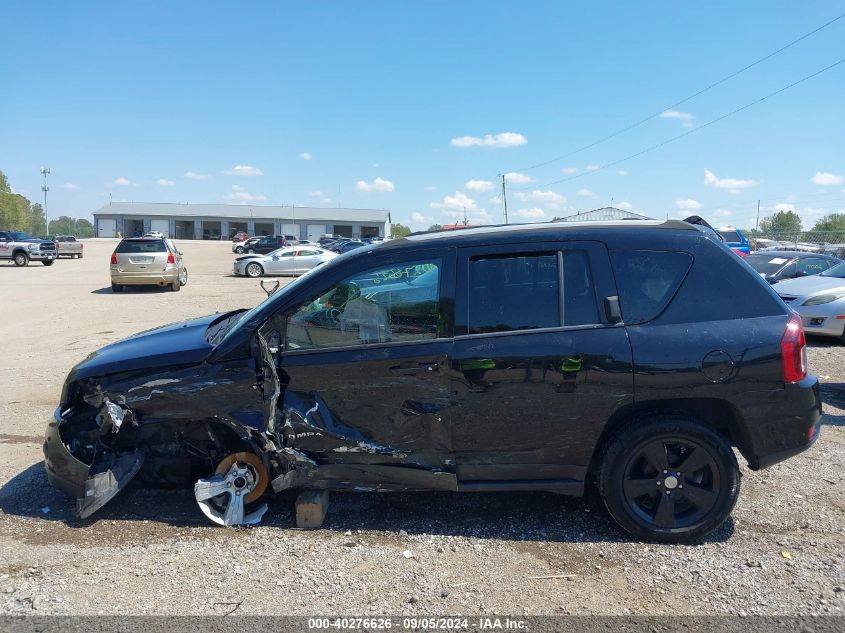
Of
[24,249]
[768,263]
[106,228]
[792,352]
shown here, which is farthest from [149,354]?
[106,228]

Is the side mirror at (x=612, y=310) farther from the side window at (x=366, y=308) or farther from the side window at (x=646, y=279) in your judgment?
the side window at (x=366, y=308)

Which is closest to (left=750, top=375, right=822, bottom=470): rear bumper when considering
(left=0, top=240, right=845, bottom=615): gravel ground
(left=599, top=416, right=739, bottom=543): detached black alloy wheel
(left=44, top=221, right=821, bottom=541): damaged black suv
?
(left=44, top=221, right=821, bottom=541): damaged black suv

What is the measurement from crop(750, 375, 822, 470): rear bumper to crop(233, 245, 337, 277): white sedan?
84.8ft

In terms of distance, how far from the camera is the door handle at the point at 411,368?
3619 mm

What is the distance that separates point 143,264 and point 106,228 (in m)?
94.2

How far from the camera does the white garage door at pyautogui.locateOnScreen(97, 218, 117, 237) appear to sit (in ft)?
331

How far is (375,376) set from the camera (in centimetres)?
367

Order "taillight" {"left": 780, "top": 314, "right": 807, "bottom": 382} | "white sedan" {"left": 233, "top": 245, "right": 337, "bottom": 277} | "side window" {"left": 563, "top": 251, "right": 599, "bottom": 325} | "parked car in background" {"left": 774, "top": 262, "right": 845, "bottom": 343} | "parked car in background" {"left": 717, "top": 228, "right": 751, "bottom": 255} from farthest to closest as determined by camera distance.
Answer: "white sedan" {"left": 233, "top": 245, "right": 337, "bottom": 277} < "parked car in background" {"left": 717, "top": 228, "right": 751, "bottom": 255} < "parked car in background" {"left": 774, "top": 262, "right": 845, "bottom": 343} < "side window" {"left": 563, "top": 251, "right": 599, "bottom": 325} < "taillight" {"left": 780, "top": 314, "right": 807, "bottom": 382}

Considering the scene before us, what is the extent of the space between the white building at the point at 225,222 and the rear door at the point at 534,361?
96956 mm

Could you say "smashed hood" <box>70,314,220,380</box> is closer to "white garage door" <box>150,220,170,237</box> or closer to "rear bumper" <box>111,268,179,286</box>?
"rear bumper" <box>111,268,179,286</box>

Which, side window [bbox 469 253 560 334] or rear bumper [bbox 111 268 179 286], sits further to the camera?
rear bumper [bbox 111 268 179 286]

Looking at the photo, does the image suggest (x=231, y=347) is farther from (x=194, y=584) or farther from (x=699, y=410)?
(x=699, y=410)

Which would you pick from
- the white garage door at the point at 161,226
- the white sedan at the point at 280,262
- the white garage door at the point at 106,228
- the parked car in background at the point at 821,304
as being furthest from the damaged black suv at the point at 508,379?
Answer: the white garage door at the point at 106,228

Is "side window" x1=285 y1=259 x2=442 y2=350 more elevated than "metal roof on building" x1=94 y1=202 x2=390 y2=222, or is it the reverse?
"metal roof on building" x1=94 y1=202 x2=390 y2=222
